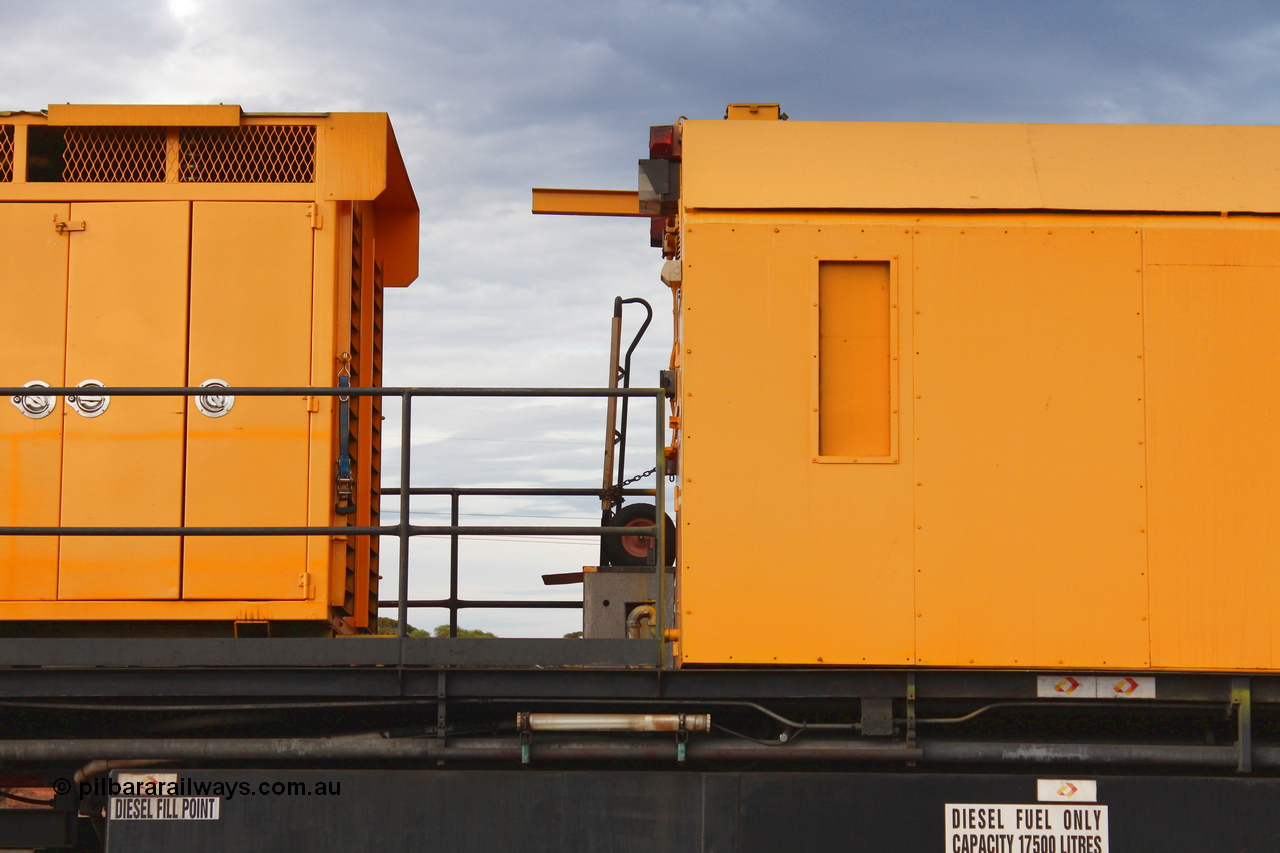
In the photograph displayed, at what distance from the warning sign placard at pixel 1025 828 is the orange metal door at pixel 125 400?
11.9 ft

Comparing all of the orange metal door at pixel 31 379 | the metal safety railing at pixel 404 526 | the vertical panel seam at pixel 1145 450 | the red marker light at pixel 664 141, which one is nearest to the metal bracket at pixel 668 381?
the metal safety railing at pixel 404 526

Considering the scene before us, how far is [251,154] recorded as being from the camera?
5547 millimetres

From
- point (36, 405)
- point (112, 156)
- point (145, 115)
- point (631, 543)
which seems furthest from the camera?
point (631, 543)

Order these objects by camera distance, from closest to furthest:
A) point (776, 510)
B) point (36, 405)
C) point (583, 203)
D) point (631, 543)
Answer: point (776, 510)
point (36, 405)
point (631, 543)
point (583, 203)

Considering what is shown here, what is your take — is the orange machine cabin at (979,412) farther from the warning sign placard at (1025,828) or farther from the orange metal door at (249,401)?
the orange metal door at (249,401)

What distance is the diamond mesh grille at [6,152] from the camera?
18.0ft

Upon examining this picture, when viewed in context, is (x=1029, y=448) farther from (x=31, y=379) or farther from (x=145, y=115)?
(x=31, y=379)

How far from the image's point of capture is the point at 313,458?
17.4 ft

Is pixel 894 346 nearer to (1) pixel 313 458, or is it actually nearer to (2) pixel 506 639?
(2) pixel 506 639

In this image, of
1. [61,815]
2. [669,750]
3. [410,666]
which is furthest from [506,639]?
[61,815]

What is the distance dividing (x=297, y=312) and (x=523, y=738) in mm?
2262

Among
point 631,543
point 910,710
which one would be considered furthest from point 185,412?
point 910,710

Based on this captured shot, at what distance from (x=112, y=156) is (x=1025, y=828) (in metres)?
5.21

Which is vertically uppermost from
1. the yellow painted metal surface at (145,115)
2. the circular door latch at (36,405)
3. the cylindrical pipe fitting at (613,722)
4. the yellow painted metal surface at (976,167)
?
the yellow painted metal surface at (145,115)
